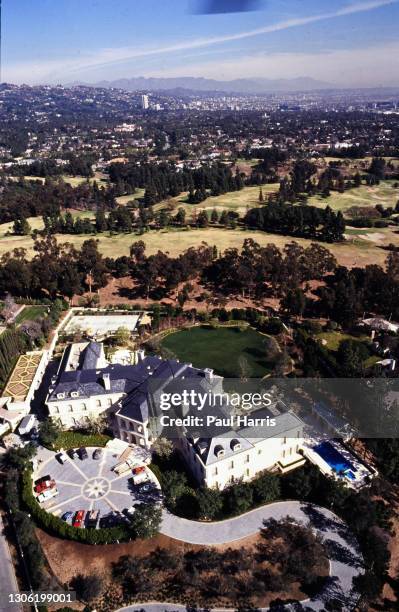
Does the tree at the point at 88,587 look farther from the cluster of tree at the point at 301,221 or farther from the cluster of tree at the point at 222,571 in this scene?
the cluster of tree at the point at 301,221

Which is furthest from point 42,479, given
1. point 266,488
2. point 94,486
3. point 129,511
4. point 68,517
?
point 266,488

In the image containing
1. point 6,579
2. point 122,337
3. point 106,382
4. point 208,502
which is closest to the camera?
point 6,579

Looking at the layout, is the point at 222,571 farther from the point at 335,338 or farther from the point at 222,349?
the point at 335,338

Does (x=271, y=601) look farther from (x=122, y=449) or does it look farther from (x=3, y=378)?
(x=3, y=378)

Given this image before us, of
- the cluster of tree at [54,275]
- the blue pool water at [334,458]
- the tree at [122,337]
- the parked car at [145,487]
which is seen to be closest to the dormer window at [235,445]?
the parked car at [145,487]

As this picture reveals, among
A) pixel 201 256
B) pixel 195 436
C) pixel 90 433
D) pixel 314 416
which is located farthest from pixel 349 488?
pixel 201 256

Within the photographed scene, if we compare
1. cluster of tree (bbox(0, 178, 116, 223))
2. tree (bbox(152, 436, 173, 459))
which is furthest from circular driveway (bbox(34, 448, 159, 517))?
cluster of tree (bbox(0, 178, 116, 223))
